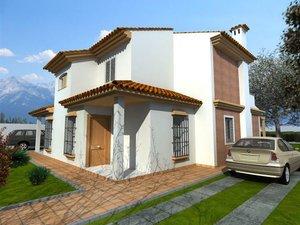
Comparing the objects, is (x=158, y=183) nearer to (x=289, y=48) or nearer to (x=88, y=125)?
(x=88, y=125)

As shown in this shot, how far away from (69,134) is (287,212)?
35.3ft

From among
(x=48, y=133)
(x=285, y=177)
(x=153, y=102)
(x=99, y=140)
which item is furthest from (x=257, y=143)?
(x=48, y=133)

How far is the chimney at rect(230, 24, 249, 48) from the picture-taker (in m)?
16.0

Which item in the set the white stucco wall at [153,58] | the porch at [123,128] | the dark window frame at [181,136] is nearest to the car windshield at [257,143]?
the dark window frame at [181,136]

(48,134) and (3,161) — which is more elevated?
(48,134)

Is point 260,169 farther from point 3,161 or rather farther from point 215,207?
point 3,161

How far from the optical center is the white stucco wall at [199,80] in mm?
11836

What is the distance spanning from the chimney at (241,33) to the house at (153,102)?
4.78 feet

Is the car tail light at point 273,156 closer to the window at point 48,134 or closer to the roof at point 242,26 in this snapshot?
the roof at point 242,26

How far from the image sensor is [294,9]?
43.9ft

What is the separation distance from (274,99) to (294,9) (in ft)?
57.2

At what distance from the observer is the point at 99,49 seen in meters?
13.8

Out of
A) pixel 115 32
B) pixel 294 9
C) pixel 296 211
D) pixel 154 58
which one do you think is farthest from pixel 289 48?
pixel 296 211

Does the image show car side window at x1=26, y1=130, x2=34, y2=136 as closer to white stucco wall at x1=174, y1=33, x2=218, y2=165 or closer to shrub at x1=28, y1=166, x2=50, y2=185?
shrub at x1=28, y1=166, x2=50, y2=185
